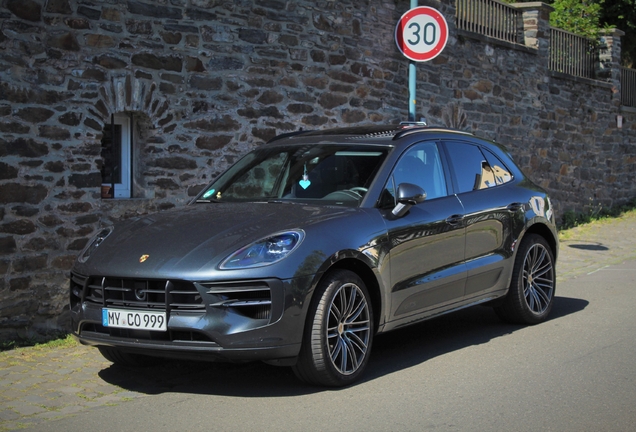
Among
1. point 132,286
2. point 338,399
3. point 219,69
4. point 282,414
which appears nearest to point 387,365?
point 338,399

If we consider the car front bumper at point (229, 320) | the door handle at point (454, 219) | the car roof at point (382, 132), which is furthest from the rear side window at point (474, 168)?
the car front bumper at point (229, 320)

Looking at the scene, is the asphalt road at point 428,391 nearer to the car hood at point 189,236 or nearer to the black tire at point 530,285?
the black tire at point 530,285

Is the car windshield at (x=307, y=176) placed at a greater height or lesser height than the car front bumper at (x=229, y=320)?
greater

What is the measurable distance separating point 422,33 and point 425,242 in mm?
4880

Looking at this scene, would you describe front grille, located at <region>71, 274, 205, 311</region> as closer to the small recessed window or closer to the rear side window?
the rear side window

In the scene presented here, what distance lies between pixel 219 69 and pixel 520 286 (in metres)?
4.42

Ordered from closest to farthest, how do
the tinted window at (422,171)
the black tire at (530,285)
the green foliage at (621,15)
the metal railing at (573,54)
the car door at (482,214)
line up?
the tinted window at (422,171) → the car door at (482,214) → the black tire at (530,285) → the metal railing at (573,54) → the green foliage at (621,15)

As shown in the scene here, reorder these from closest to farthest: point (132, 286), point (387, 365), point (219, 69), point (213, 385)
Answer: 1. point (132, 286)
2. point (213, 385)
3. point (387, 365)
4. point (219, 69)

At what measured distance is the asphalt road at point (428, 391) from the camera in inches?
206

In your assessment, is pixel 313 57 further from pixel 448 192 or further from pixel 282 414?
pixel 282 414

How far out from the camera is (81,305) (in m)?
6.12

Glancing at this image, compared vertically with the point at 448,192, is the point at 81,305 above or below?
below

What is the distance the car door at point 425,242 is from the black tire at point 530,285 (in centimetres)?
99

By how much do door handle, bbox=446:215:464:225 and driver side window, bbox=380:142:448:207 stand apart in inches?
8.5
